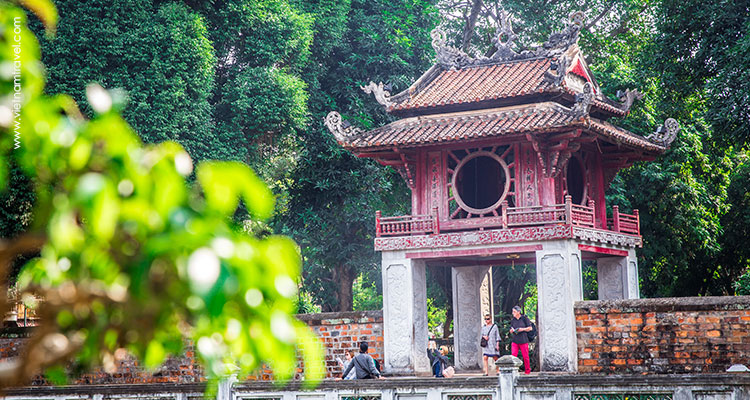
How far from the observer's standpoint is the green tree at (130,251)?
2750 millimetres

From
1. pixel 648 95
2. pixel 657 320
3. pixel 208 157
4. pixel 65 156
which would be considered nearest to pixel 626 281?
pixel 657 320

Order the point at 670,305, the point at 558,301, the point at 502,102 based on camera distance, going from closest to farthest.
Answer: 1. the point at 670,305
2. the point at 558,301
3. the point at 502,102

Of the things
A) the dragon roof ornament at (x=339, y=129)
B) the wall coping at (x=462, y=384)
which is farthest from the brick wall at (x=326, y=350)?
the wall coping at (x=462, y=384)

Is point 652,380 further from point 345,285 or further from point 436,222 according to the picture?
point 345,285

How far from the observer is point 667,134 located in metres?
20.6

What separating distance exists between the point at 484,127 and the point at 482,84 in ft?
6.03

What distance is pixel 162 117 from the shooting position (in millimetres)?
23234

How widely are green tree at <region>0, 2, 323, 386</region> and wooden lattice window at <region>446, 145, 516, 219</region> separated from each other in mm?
16359

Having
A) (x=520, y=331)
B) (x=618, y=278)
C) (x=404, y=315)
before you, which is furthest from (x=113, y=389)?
(x=618, y=278)

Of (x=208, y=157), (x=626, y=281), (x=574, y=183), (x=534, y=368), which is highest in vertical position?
(x=208, y=157)

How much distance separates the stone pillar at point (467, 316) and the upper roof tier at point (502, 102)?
151 inches

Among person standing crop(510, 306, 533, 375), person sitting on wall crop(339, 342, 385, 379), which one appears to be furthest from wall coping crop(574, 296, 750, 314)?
person sitting on wall crop(339, 342, 385, 379)

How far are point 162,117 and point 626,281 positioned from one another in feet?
40.0

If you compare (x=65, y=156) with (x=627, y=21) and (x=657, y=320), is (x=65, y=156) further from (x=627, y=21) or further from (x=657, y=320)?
(x=627, y=21)
